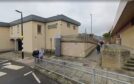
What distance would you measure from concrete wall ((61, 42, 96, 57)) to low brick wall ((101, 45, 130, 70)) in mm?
5430

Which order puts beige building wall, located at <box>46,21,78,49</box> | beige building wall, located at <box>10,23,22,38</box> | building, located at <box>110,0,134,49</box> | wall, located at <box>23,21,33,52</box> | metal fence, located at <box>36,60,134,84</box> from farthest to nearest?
beige building wall, located at <box>10,23,22,38</box>, wall, located at <box>23,21,33,52</box>, beige building wall, located at <box>46,21,78,49</box>, building, located at <box>110,0,134,49</box>, metal fence, located at <box>36,60,134,84</box>

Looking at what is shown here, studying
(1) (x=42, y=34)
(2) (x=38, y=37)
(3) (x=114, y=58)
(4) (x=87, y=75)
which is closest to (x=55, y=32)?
(1) (x=42, y=34)

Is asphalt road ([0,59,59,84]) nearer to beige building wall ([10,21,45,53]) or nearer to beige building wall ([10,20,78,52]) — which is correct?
beige building wall ([10,21,45,53])

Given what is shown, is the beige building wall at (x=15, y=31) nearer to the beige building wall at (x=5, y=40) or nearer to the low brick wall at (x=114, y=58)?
the beige building wall at (x=5, y=40)

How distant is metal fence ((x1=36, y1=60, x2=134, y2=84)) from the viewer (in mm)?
4570

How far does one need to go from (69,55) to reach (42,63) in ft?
22.2

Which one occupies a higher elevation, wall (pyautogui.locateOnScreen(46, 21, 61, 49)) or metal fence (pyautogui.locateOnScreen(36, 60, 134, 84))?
wall (pyautogui.locateOnScreen(46, 21, 61, 49))

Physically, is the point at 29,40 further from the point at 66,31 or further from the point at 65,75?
the point at 65,75

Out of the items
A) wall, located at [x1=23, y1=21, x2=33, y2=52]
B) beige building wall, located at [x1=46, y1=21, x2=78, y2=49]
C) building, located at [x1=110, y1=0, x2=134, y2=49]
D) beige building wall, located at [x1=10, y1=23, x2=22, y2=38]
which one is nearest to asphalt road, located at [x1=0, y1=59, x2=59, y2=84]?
building, located at [x1=110, y1=0, x2=134, y2=49]

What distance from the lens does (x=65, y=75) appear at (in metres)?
7.54

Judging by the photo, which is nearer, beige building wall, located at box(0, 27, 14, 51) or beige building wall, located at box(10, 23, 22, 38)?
beige building wall, located at box(10, 23, 22, 38)

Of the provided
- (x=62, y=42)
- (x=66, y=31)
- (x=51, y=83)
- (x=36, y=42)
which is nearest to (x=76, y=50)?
(x=62, y=42)

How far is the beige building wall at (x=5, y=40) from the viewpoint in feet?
81.3

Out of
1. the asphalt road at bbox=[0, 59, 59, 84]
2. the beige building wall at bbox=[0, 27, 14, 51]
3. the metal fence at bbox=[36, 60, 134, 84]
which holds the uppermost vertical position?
the beige building wall at bbox=[0, 27, 14, 51]
